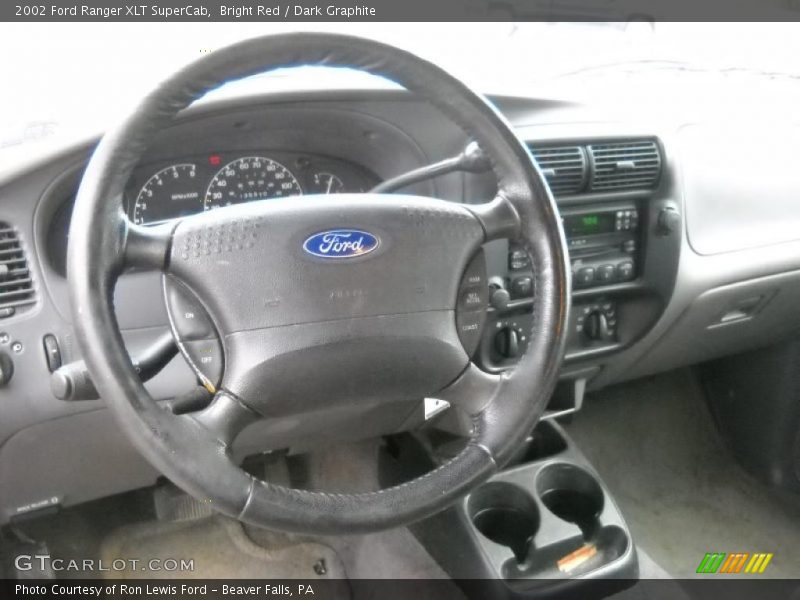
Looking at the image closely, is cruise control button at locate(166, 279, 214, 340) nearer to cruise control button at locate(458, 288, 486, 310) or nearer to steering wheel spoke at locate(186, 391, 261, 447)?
steering wheel spoke at locate(186, 391, 261, 447)

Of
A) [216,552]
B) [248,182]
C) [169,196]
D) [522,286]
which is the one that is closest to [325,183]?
[248,182]

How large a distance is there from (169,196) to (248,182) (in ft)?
0.45

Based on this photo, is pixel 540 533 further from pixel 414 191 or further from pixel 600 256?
pixel 414 191

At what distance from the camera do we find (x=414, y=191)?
58.1 inches

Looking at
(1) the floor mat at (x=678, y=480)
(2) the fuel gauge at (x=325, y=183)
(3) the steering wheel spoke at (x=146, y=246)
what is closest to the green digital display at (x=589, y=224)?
(2) the fuel gauge at (x=325, y=183)

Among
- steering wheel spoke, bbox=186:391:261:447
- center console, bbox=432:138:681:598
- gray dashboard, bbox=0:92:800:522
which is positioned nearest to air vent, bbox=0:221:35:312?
gray dashboard, bbox=0:92:800:522

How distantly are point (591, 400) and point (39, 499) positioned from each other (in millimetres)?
1382

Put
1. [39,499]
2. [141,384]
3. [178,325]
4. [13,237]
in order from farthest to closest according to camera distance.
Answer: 1. [39,499]
2. [13,237]
3. [178,325]
4. [141,384]

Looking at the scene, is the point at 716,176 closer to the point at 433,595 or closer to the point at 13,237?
the point at 433,595

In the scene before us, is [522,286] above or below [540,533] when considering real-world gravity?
above

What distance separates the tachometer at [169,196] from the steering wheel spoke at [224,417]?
52cm

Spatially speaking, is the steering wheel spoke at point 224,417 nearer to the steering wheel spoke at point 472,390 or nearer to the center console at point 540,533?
the steering wheel spoke at point 472,390
